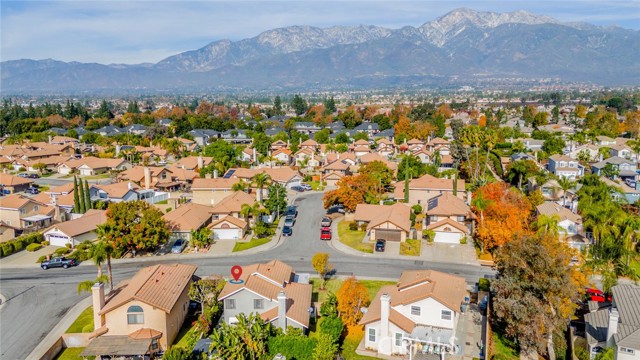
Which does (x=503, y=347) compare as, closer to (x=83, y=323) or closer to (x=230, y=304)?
(x=230, y=304)

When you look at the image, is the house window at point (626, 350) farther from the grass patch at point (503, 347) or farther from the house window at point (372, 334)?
the house window at point (372, 334)

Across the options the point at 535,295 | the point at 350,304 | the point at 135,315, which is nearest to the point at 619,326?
the point at 535,295

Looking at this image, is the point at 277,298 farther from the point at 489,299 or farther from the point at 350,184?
the point at 350,184

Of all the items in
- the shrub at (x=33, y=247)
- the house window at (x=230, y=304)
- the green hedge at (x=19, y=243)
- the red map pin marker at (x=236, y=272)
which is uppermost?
the red map pin marker at (x=236, y=272)

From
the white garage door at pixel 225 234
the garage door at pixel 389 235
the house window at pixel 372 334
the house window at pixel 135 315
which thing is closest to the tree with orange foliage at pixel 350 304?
the house window at pixel 372 334

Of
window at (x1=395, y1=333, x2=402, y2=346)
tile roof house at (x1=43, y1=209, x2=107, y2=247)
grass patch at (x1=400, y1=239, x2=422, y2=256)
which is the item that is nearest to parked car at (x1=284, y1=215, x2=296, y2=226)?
grass patch at (x1=400, y1=239, x2=422, y2=256)

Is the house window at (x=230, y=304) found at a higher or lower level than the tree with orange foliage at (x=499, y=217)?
lower

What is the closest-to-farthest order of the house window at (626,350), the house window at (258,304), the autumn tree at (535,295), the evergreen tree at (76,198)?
the house window at (626,350) → the autumn tree at (535,295) → the house window at (258,304) → the evergreen tree at (76,198)
